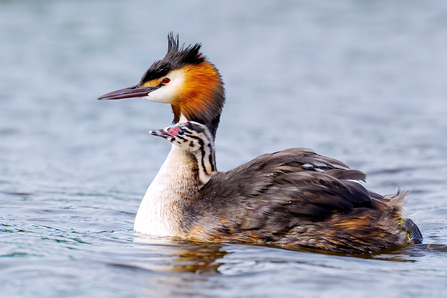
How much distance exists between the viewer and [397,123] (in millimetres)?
12586

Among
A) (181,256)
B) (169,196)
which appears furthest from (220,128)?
(181,256)

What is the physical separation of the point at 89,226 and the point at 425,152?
A: 5.92 metres

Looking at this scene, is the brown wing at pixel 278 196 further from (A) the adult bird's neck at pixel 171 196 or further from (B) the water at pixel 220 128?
(B) the water at pixel 220 128

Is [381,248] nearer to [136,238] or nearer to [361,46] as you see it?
[136,238]

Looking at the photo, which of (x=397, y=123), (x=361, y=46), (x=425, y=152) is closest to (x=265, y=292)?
(x=425, y=152)

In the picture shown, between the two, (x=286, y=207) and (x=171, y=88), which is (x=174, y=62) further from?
(x=286, y=207)

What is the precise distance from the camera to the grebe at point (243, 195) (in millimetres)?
5797

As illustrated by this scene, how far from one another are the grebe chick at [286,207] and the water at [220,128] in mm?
196

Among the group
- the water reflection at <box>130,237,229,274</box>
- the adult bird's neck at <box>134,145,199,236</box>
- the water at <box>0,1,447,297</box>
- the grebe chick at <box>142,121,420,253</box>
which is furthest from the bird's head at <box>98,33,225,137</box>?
the water at <box>0,1,447,297</box>

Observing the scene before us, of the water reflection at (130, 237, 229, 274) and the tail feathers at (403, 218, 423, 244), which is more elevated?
the tail feathers at (403, 218, 423, 244)

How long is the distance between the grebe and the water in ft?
0.66

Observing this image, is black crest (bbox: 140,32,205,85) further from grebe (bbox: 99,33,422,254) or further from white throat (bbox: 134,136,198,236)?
white throat (bbox: 134,136,198,236)

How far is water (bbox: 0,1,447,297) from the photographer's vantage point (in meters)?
5.11

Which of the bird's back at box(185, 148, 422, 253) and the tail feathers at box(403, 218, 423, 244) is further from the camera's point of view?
the tail feathers at box(403, 218, 423, 244)
